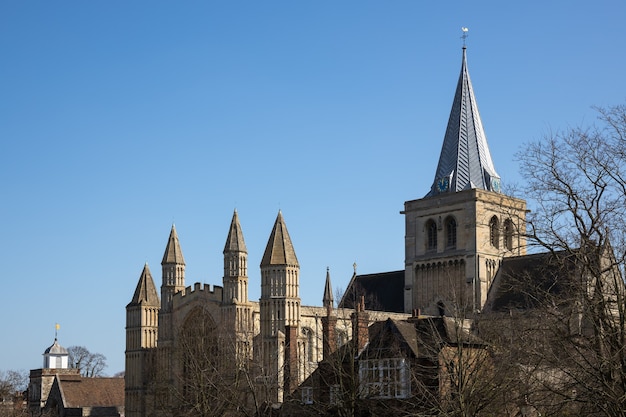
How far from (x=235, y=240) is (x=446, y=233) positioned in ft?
63.2

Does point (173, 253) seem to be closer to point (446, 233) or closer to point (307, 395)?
point (446, 233)

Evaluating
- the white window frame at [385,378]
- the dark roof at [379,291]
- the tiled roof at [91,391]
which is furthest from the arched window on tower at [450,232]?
the white window frame at [385,378]

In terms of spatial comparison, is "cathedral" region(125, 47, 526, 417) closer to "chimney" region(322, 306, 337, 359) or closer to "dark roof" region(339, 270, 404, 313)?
"dark roof" region(339, 270, 404, 313)

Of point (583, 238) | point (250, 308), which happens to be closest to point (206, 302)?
point (250, 308)

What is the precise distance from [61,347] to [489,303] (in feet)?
160

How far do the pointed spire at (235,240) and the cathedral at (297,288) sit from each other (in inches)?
2.5

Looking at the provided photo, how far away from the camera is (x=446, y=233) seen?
264 feet

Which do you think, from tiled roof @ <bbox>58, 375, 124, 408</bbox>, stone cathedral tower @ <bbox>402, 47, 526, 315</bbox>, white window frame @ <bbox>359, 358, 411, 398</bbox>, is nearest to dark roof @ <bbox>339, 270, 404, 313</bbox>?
stone cathedral tower @ <bbox>402, 47, 526, 315</bbox>

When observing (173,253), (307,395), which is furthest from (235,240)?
(307,395)

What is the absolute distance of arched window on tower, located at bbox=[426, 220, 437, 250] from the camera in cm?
8156

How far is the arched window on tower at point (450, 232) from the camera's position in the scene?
7981 centimetres

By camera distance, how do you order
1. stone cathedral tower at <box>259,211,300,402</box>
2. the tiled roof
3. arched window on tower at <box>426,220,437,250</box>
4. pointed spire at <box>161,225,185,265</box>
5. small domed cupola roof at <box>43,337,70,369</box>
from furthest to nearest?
small domed cupola roof at <box>43,337,70,369</box>, the tiled roof, arched window on tower at <box>426,220,437,250</box>, pointed spire at <box>161,225,185,265</box>, stone cathedral tower at <box>259,211,300,402</box>

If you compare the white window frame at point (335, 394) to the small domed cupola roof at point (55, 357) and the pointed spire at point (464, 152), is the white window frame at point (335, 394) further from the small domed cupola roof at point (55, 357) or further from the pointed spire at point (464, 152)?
the small domed cupola roof at point (55, 357)

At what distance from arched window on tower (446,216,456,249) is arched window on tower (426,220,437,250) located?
1.27m
